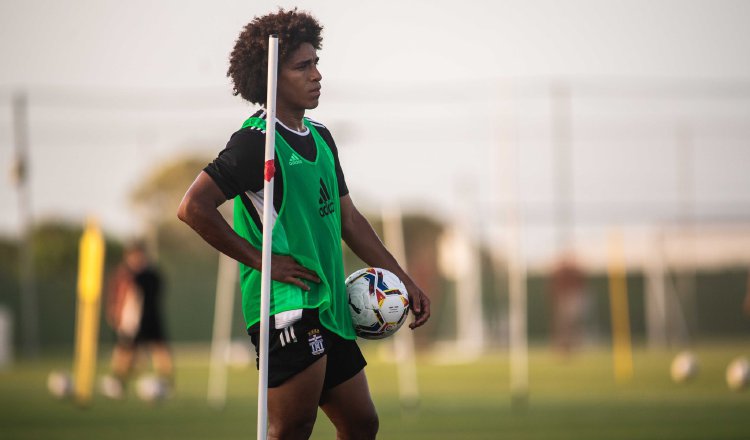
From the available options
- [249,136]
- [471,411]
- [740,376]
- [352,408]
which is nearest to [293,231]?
[249,136]

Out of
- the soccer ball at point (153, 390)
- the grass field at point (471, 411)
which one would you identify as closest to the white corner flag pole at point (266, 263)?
the grass field at point (471, 411)

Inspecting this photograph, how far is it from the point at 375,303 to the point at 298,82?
102 cm

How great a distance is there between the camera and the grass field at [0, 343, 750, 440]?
1113 cm

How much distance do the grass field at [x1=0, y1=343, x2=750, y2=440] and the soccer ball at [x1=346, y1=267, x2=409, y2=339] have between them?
5.55 meters

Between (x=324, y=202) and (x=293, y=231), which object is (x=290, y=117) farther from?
(x=293, y=231)

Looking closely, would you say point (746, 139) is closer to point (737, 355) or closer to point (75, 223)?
point (737, 355)

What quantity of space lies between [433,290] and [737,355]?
10.7 metres

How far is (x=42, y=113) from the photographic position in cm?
3206

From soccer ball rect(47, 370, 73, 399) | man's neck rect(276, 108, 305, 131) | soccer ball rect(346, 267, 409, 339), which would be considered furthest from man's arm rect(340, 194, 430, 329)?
soccer ball rect(47, 370, 73, 399)

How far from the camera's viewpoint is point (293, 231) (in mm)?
4875

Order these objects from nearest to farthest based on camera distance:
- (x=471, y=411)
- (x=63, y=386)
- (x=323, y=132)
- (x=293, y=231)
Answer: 1. (x=293, y=231)
2. (x=323, y=132)
3. (x=471, y=411)
4. (x=63, y=386)

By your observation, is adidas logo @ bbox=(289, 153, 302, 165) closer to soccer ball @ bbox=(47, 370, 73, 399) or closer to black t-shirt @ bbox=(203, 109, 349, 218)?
black t-shirt @ bbox=(203, 109, 349, 218)

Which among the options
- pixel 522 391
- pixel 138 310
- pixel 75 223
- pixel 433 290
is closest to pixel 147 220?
pixel 75 223

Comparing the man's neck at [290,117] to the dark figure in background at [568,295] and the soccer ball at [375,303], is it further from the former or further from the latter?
the dark figure in background at [568,295]
